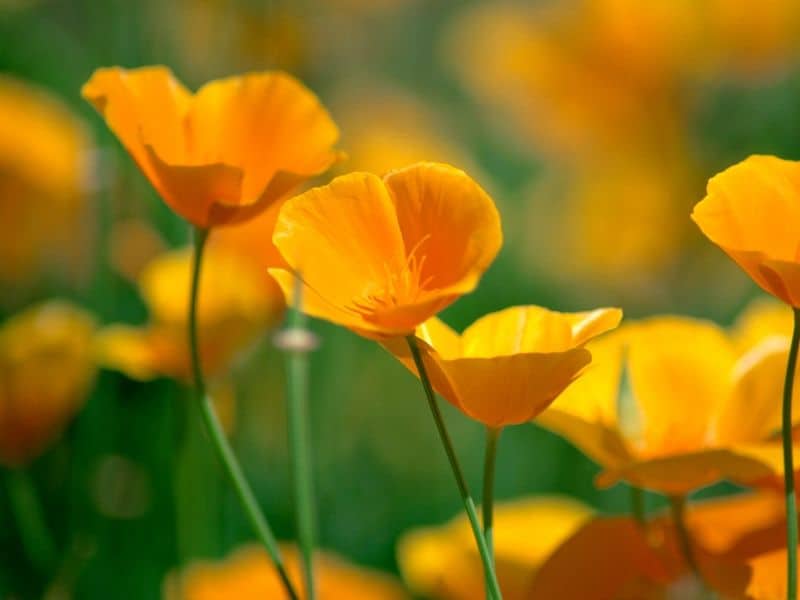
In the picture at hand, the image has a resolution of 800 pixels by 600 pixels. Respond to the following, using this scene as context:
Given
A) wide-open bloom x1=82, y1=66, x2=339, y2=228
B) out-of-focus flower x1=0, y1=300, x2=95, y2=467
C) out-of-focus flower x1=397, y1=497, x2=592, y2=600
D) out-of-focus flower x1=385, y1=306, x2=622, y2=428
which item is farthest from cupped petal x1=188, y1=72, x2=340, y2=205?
out-of-focus flower x1=0, y1=300, x2=95, y2=467

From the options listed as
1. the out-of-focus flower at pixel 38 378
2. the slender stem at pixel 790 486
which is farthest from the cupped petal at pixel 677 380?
the out-of-focus flower at pixel 38 378

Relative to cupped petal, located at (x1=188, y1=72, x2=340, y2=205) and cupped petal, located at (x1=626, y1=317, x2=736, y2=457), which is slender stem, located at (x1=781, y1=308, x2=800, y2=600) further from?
cupped petal, located at (x1=188, y1=72, x2=340, y2=205)

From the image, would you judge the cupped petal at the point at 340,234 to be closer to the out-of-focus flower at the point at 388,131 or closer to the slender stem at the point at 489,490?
the slender stem at the point at 489,490

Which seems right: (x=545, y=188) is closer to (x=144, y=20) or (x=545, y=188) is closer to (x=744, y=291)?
(x=744, y=291)

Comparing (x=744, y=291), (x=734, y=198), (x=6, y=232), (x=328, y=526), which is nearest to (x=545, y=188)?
(x=744, y=291)

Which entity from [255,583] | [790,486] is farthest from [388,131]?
[790,486]

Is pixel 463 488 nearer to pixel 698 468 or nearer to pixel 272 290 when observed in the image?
pixel 698 468
